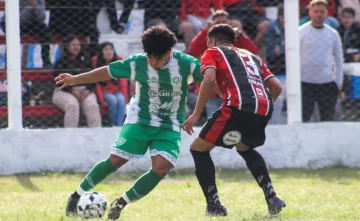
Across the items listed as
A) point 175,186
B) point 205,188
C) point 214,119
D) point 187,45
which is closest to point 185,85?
point 214,119

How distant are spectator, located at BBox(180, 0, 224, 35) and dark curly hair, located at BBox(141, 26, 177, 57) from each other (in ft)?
14.4

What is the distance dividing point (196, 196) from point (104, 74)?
6.59 feet

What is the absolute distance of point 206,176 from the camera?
6.68 m

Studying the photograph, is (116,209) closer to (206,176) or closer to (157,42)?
(206,176)

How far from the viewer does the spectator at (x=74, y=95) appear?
1015 cm

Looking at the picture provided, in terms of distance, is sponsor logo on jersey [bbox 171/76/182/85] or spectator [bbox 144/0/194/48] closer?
sponsor logo on jersey [bbox 171/76/182/85]

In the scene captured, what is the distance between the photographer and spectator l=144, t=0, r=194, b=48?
10555 millimetres

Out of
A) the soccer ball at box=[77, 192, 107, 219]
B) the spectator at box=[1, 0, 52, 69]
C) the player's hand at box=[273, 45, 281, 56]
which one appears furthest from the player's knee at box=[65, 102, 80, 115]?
the soccer ball at box=[77, 192, 107, 219]

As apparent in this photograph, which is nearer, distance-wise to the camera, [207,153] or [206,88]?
[206,88]

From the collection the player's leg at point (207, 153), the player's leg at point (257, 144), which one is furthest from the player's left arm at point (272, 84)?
the player's leg at point (207, 153)

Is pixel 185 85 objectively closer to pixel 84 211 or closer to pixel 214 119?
pixel 214 119

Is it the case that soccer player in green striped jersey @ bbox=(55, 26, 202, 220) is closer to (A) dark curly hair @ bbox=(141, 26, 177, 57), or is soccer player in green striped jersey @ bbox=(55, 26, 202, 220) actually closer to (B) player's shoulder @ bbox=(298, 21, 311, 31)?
(A) dark curly hair @ bbox=(141, 26, 177, 57)

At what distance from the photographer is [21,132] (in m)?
9.67

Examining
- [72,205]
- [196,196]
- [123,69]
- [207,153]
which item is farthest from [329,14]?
[72,205]
